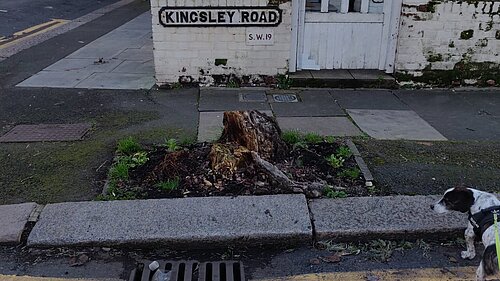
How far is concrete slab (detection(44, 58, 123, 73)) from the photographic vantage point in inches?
320

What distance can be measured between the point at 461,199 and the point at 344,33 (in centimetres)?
466

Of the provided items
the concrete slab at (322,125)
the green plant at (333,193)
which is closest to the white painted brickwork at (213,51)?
the concrete slab at (322,125)

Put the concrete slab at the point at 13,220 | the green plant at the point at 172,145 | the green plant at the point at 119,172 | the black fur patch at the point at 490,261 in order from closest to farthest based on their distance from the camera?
the black fur patch at the point at 490,261, the concrete slab at the point at 13,220, the green plant at the point at 119,172, the green plant at the point at 172,145

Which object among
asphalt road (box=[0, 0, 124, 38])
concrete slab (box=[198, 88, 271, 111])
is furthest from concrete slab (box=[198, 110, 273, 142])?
asphalt road (box=[0, 0, 124, 38])

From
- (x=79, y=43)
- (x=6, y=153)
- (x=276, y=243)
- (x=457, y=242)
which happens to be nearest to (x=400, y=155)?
(x=457, y=242)

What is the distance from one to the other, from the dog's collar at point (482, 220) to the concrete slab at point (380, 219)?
57cm

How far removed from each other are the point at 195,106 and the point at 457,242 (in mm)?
3944

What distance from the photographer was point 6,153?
4.69 metres

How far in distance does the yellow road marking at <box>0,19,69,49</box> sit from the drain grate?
9.09 m

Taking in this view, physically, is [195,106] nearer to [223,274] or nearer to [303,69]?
[303,69]

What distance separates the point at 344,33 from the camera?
714 centimetres

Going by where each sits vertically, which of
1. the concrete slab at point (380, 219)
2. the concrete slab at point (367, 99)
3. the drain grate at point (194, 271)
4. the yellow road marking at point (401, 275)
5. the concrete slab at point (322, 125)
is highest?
the concrete slab at point (380, 219)

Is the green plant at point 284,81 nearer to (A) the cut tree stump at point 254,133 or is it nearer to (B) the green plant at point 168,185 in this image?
(A) the cut tree stump at point 254,133

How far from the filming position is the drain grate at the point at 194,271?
9.68 feet
